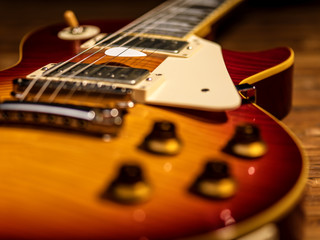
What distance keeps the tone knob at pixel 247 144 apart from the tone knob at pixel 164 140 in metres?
0.08

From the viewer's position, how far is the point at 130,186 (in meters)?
0.53

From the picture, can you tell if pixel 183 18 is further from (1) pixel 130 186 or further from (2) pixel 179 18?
(1) pixel 130 186

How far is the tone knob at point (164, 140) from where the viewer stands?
611mm

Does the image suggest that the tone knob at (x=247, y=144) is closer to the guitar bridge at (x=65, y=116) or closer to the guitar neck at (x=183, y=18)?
the guitar bridge at (x=65, y=116)

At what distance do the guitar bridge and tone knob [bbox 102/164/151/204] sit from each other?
0.13 metres

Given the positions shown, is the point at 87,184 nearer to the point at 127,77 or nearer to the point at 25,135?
the point at 25,135

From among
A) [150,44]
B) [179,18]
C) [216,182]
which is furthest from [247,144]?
[179,18]

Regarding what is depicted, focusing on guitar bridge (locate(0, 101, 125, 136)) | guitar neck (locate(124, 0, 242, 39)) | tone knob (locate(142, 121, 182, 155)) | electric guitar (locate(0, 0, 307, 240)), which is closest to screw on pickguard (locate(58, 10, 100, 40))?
guitar neck (locate(124, 0, 242, 39))

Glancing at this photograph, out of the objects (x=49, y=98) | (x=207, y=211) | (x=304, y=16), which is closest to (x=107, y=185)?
(x=207, y=211)

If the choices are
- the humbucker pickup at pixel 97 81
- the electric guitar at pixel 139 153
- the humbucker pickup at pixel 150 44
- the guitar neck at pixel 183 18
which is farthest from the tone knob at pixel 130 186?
the guitar neck at pixel 183 18

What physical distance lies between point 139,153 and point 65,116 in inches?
4.9

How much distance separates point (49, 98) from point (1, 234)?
11.6 inches

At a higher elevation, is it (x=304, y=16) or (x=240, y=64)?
(x=240, y=64)

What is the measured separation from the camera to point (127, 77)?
80 cm
